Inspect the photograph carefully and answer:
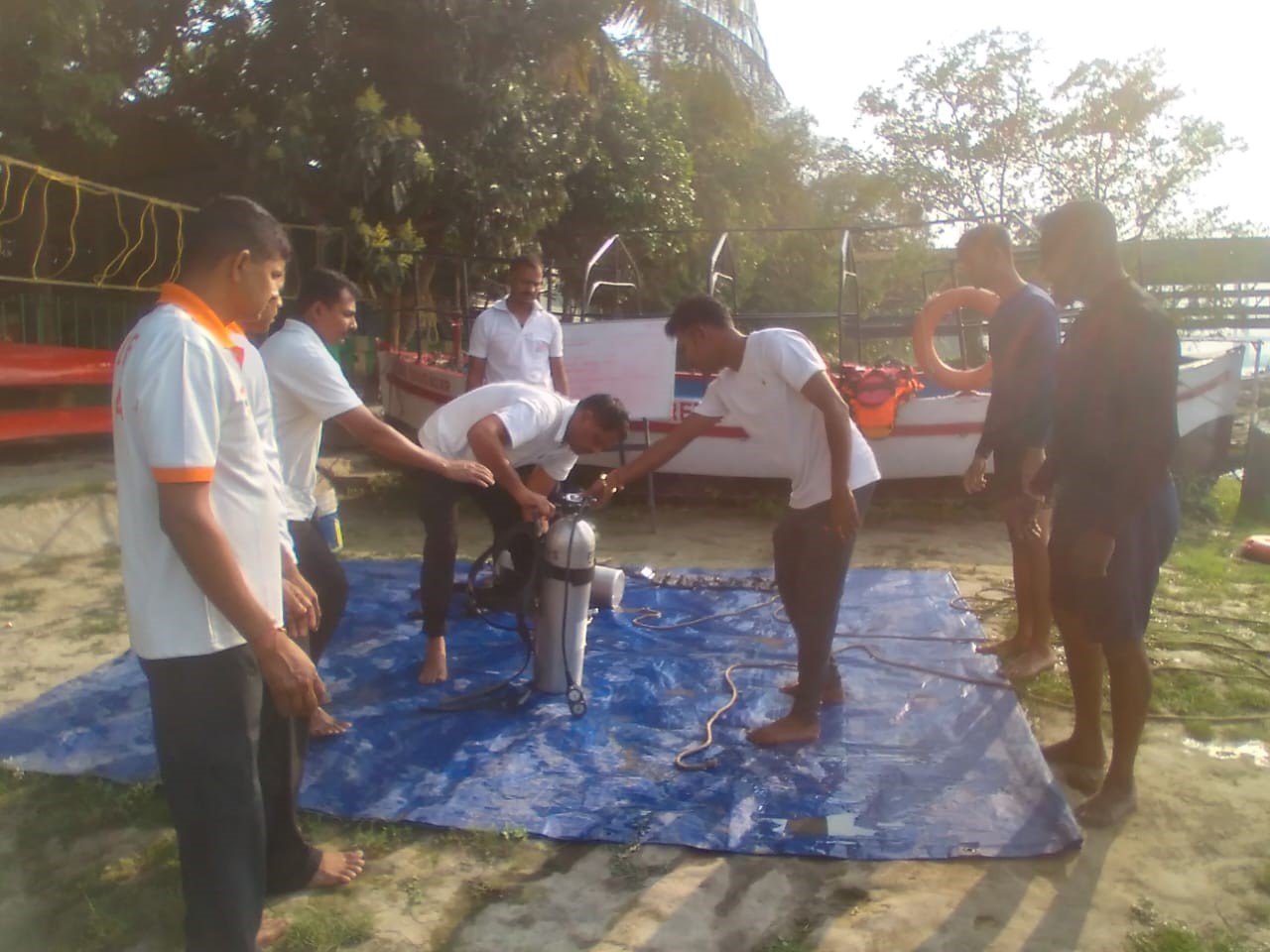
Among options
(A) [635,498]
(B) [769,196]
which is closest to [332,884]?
(A) [635,498]

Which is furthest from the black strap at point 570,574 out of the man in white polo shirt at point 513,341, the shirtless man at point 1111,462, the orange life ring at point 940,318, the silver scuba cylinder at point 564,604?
the orange life ring at point 940,318

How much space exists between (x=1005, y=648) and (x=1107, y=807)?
1673 mm

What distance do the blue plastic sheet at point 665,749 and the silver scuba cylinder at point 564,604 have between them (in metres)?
0.14

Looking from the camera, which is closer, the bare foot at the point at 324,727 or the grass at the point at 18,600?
the bare foot at the point at 324,727

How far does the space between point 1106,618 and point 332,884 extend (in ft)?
8.14

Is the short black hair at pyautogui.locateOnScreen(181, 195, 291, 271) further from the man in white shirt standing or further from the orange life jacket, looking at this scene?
the orange life jacket

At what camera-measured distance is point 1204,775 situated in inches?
149

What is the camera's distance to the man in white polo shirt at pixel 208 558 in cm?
194

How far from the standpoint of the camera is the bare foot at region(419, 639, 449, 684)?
4590 mm

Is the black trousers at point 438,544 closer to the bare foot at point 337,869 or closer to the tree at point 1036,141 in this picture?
the bare foot at point 337,869

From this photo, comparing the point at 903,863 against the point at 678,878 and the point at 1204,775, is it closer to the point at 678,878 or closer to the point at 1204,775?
the point at 678,878

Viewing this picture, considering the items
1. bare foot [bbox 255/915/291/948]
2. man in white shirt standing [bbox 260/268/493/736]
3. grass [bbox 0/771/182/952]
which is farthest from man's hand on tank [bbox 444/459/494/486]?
bare foot [bbox 255/915/291/948]

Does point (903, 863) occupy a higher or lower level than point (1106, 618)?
lower

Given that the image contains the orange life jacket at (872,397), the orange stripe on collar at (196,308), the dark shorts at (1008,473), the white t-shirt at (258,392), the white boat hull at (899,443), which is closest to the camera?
the orange stripe on collar at (196,308)
